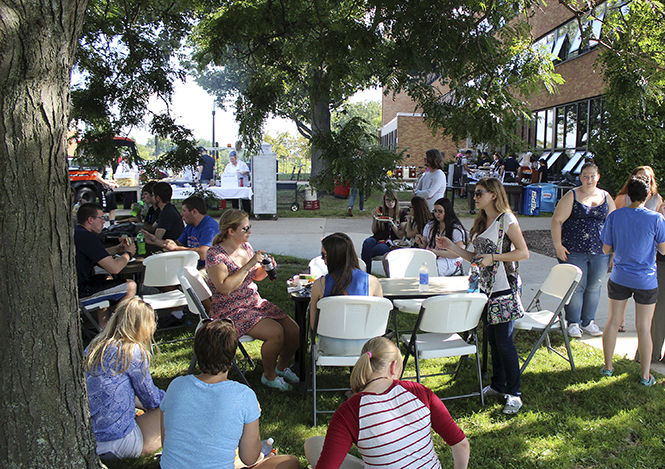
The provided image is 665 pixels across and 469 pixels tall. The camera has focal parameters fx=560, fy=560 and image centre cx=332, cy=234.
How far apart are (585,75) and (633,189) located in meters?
17.3

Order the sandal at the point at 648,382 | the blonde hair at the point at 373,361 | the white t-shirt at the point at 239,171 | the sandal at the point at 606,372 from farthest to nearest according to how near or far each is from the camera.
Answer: the white t-shirt at the point at 239,171, the sandal at the point at 606,372, the sandal at the point at 648,382, the blonde hair at the point at 373,361

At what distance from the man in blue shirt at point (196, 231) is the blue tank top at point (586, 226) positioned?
3908mm

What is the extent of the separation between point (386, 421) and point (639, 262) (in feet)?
10.4

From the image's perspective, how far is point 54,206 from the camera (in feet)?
8.06

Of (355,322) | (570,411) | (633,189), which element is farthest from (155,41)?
(570,411)

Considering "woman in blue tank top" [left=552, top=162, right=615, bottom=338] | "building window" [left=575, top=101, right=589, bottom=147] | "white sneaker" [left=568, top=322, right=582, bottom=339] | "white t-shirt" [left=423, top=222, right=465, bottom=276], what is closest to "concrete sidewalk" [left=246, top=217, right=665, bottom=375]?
"white sneaker" [left=568, top=322, right=582, bottom=339]

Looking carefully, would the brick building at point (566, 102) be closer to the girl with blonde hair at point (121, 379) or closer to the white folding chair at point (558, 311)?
the white folding chair at point (558, 311)

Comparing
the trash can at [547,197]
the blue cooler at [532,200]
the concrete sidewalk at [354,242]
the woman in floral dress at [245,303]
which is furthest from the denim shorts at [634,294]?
the trash can at [547,197]

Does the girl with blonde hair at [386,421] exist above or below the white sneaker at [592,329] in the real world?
above

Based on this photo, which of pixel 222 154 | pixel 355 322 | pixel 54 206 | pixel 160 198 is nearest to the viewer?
pixel 54 206

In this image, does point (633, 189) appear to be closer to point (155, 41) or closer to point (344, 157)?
point (344, 157)

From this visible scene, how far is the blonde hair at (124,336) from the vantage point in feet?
10.7

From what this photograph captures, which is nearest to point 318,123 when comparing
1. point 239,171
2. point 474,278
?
point 474,278

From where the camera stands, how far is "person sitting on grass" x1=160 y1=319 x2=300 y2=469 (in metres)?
2.64
